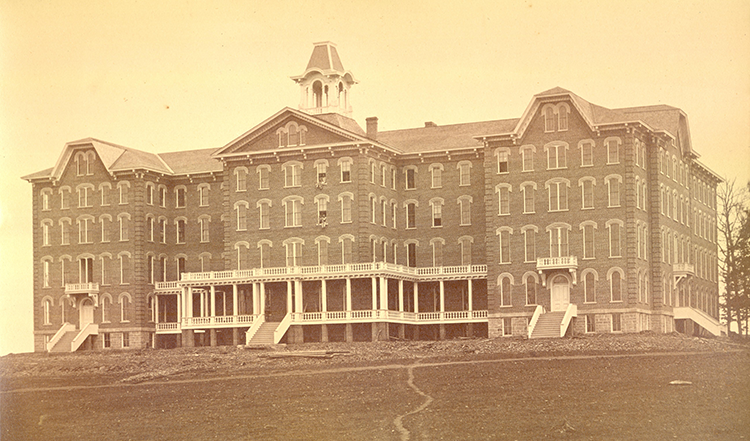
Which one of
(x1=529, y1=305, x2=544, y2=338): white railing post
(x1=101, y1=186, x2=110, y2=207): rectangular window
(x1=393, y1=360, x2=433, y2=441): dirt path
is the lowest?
(x1=393, y1=360, x2=433, y2=441): dirt path

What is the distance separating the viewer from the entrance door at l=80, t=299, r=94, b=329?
3022 inches

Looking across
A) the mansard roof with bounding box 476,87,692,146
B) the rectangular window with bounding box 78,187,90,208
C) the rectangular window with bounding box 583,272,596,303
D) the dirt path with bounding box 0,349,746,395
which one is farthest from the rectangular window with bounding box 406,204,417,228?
the dirt path with bounding box 0,349,746,395

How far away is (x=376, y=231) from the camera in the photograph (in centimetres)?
7388

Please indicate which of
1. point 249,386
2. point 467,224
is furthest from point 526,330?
point 249,386

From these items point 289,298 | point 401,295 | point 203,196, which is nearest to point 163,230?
point 203,196

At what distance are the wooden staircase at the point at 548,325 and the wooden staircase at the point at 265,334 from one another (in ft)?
39.2

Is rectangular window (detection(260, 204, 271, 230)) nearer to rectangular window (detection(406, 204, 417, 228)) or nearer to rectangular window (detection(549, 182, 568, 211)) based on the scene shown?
rectangular window (detection(406, 204, 417, 228))

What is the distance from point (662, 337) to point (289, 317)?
18089mm

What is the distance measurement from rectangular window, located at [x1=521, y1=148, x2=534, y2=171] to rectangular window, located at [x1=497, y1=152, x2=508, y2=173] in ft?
3.13

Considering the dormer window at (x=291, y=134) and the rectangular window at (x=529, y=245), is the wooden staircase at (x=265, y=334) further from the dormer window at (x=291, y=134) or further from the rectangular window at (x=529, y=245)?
the rectangular window at (x=529, y=245)

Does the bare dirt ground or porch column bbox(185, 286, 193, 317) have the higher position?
porch column bbox(185, 286, 193, 317)

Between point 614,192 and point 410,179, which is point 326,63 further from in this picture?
point 614,192

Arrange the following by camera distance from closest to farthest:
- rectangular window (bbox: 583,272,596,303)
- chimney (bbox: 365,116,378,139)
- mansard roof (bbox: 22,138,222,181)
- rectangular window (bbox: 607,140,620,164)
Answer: rectangular window (bbox: 607,140,620,164) → rectangular window (bbox: 583,272,596,303) → mansard roof (bbox: 22,138,222,181) → chimney (bbox: 365,116,378,139)

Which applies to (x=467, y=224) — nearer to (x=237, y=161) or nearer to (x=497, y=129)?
(x=497, y=129)
